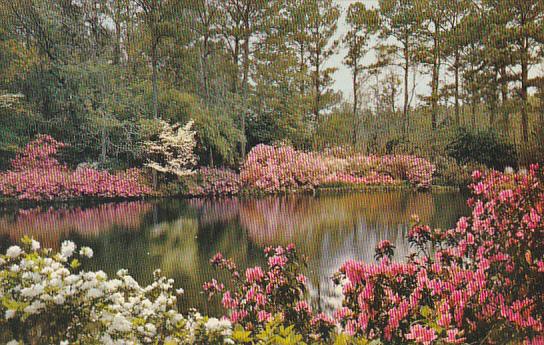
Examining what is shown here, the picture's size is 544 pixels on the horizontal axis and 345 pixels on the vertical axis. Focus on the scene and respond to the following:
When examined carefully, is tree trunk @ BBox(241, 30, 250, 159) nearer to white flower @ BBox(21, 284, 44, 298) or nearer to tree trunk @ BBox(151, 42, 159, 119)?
tree trunk @ BBox(151, 42, 159, 119)

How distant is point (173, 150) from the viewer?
3.67 meters

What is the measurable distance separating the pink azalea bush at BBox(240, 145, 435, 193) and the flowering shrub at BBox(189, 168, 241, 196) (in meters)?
0.08

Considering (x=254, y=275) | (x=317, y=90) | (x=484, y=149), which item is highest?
(x=317, y=90)

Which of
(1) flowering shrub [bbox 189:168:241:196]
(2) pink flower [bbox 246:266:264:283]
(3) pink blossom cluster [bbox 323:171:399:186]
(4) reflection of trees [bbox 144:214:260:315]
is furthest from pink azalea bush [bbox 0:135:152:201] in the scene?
(2) pink flower [bbox 246:266:264:283]

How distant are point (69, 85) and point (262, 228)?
5.09ft

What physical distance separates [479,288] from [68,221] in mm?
2301

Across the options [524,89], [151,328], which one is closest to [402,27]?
[524,89]

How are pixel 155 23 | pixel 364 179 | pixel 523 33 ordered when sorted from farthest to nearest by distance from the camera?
pixel 155 23
pixel 364 179
pixel 523 33

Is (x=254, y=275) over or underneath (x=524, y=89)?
underneath

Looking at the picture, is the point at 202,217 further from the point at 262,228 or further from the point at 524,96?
the point at 524,96

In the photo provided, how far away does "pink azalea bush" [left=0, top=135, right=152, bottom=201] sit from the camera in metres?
2.91

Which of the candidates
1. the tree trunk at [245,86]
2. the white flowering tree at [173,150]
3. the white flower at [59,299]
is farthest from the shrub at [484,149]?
the white flowering tree at [173,150]

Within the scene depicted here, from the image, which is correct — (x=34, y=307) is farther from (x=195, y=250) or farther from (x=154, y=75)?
(x=154, y=75)

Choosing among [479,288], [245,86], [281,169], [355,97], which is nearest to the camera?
[479,288]
